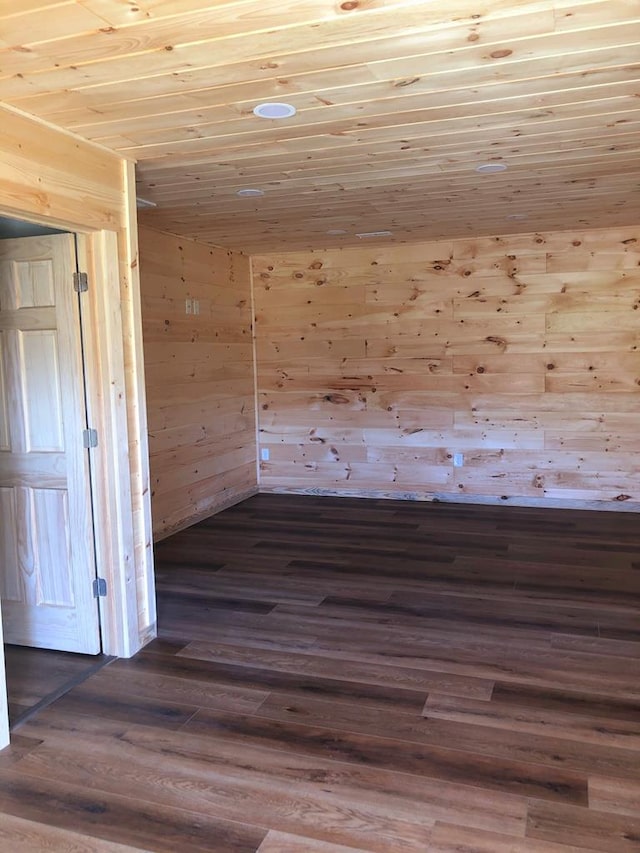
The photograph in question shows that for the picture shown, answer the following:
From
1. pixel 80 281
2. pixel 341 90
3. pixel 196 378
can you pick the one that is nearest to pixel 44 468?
pixel 80 281

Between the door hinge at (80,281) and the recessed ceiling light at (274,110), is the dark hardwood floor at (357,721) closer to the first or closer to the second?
the door hinge at (80,281)

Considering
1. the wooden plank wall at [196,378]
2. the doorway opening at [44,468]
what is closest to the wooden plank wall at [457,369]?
the wooden plank wall at [196,378]

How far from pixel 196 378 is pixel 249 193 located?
206cm

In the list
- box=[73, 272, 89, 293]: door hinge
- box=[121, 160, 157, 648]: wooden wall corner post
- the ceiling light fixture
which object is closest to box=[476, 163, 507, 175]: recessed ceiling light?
the ceiling light fixture

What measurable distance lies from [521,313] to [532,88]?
365 centimetres

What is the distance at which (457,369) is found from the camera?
620 cm

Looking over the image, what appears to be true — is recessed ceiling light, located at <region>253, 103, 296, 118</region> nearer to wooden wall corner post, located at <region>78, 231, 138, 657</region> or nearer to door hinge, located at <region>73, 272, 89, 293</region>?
wooden wall corner post, located at <region>78, 231, 138, 657</region>

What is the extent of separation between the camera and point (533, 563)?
179 inches

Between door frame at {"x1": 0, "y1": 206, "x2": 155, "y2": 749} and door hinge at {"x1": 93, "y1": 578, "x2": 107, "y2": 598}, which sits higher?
door frame at {"x1": 0, "y1": 206, "x2": 155, "y2": 749}

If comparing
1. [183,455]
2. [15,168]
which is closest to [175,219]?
[183,455]

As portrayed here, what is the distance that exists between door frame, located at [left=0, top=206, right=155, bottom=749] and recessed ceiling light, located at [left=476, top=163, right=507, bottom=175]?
1799 mm

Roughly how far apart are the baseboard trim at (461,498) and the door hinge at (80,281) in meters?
4.02

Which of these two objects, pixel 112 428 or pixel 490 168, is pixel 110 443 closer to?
pixel 112 428

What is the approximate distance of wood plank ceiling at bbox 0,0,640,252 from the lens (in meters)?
1.92
